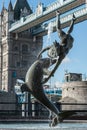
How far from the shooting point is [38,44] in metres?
74.9

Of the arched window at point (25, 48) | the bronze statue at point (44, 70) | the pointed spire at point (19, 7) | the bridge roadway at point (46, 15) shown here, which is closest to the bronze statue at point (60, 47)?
the bronze statue at point (44, 70)

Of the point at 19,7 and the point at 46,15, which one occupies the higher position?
the point at 19,7

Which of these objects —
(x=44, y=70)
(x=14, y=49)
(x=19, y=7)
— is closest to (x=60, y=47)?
(x=44, y=70)

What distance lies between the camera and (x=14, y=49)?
73.8 meters

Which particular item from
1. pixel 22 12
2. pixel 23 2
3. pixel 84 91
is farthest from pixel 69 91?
pixel 23 2

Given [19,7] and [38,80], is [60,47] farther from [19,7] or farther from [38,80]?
[19,7]

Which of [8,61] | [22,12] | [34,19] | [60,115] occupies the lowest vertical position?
[60,115]

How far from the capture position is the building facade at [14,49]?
229 feet

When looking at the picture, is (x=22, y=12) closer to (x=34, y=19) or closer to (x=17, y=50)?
(x=17, y=50)

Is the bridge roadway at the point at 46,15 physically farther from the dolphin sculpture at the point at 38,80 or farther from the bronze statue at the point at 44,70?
the dolphin sculpture at the point at 38,80

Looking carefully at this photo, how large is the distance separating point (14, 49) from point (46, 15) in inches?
738

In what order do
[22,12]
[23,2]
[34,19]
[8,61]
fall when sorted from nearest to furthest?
[34,19] < [8,61] < [22,12] < [23,2]

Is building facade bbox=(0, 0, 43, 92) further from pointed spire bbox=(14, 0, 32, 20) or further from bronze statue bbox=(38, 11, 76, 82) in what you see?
bronze statue bbox=(38, 11, 76, 82)

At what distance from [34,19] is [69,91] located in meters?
19.6
